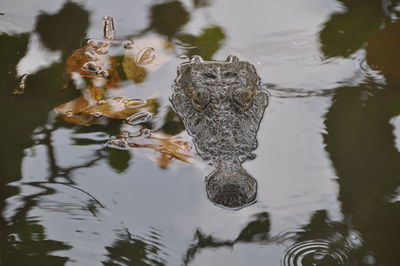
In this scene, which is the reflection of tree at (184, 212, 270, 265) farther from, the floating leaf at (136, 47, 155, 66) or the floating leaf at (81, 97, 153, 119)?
the floating leaf at (136, 47, 155, 66)

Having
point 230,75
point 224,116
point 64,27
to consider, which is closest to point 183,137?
point 224,116

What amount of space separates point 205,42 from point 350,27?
1235mm

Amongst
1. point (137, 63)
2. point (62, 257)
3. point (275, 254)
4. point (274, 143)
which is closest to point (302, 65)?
point (274, 143)

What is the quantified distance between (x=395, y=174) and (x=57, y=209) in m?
2.11

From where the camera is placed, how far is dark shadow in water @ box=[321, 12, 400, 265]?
371 cm

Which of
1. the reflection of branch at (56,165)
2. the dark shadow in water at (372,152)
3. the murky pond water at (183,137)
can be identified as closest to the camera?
the murky pond water at (183,137)

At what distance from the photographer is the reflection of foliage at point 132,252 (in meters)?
3.46

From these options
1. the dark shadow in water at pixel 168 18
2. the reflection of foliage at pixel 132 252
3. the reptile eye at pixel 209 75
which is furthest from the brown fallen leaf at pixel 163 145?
the dark shadow in water at pixel 168 18

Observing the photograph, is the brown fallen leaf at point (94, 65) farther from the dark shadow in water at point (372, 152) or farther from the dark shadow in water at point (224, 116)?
the dark shadow in water at point (372, 152)

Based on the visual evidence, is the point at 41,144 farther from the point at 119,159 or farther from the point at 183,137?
the point at 183,137

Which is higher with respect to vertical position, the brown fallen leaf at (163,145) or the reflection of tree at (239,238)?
the brown fallen leaf at (163,145)

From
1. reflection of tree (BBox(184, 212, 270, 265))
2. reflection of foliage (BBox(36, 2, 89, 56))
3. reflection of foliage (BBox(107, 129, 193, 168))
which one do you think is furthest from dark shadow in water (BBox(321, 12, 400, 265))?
reflection of foliage (BBox(36, 2, 89, 56))

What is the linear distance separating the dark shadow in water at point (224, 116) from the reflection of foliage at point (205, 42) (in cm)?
15

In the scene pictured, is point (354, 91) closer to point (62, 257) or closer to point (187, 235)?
point (187, 235)
